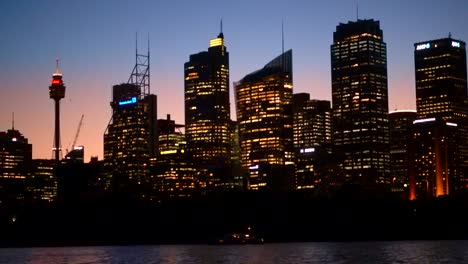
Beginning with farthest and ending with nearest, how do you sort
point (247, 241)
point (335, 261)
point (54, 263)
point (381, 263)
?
point (247, 241), point (54, 263), point (335, 261), point (381, 263)

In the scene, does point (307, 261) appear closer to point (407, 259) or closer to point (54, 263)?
point (407, 259)

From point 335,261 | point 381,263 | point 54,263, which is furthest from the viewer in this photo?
point 54,263

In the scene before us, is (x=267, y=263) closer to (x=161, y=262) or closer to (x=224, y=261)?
(x=224, y=261)

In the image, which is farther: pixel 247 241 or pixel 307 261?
pixel 247 241

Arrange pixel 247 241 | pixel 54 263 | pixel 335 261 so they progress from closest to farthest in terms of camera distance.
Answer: pixel 335 261 < pixel 54 263 < pixel 247 241

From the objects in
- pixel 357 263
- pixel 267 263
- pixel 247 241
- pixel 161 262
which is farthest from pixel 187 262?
pixel 247 241

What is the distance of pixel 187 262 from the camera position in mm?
110812

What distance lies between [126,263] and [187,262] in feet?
25.6

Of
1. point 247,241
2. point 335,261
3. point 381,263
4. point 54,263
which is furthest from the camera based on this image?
point 247,241

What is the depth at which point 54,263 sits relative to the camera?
11525cm

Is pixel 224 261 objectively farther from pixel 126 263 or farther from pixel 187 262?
pixel 126 263

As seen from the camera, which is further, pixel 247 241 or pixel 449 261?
pixel 247 241

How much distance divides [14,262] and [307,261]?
41439mm

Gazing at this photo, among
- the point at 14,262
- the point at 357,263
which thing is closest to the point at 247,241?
the point at 14,262
